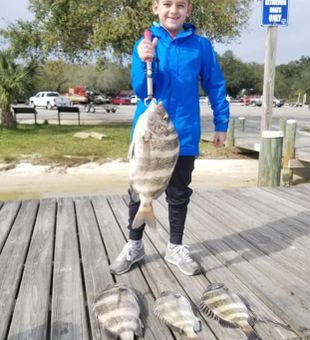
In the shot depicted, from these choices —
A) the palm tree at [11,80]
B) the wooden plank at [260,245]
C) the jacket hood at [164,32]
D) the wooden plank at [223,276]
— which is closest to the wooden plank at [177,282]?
the wooden plank at [223,276]

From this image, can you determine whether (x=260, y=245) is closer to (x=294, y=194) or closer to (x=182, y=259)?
(x=182, y=259)

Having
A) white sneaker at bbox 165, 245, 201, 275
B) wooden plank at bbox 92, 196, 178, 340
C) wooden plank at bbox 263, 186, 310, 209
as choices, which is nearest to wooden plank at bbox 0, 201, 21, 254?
wooden plank at bbox 92, 196, 178, 340

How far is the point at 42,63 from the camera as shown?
18156 millimetres

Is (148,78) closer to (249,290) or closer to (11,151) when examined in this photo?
(249,290)

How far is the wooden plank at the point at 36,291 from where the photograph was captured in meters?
2.46

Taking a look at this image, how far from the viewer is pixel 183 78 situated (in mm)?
2875

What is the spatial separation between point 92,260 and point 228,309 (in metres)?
1.29

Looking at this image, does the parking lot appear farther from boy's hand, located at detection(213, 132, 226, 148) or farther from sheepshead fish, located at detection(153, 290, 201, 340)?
sheepshead fish, located at detection(153, 290, 201, 340)

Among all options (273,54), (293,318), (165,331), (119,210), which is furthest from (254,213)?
(273,54)

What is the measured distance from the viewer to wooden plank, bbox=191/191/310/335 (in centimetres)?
268

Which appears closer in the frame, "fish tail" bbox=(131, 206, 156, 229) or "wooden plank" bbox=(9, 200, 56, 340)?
"wooden plank" bbox=(9, 200, 56, 340)

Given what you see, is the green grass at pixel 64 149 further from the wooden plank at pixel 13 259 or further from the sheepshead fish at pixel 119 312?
the sheepshead fish at pixel 119 312

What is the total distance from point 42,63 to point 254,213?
1541 cm

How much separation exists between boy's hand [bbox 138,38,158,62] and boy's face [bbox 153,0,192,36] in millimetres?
294
